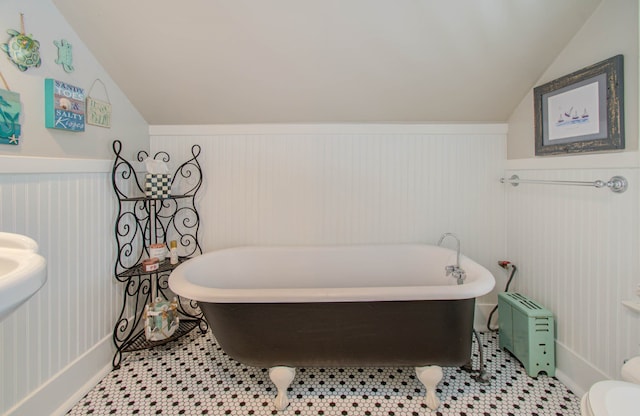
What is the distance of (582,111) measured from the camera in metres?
1.57

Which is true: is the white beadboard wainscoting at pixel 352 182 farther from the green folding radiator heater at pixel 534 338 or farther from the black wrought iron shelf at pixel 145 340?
the black wrought iron shelf at pixel 145 340

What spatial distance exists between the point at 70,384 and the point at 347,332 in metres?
1.41

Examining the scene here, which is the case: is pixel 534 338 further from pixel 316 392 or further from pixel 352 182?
pixel 352 182

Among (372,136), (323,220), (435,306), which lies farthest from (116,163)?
(435,306)

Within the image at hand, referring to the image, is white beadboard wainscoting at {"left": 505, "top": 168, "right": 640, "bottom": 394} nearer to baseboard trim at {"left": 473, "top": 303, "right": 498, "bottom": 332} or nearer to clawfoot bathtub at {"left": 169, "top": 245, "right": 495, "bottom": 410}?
baseboard trim at {"left": 473, "top": 303, "right": 498, "bottom": 332}

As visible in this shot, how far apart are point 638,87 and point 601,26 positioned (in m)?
0.40

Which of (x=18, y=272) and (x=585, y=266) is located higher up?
(x=18, y=272)

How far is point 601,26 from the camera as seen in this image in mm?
1487

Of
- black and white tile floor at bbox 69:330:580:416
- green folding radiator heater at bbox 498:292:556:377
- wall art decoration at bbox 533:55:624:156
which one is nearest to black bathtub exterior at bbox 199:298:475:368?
black and white tile floor at bbox 69:330:580:416

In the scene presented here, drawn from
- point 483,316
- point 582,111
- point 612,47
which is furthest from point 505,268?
point 612,47

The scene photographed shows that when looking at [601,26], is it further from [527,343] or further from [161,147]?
[161,147]

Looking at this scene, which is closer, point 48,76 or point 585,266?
point 48,76

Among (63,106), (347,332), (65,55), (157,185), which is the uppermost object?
(65,55)

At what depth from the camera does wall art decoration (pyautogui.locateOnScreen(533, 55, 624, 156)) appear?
141 cm
